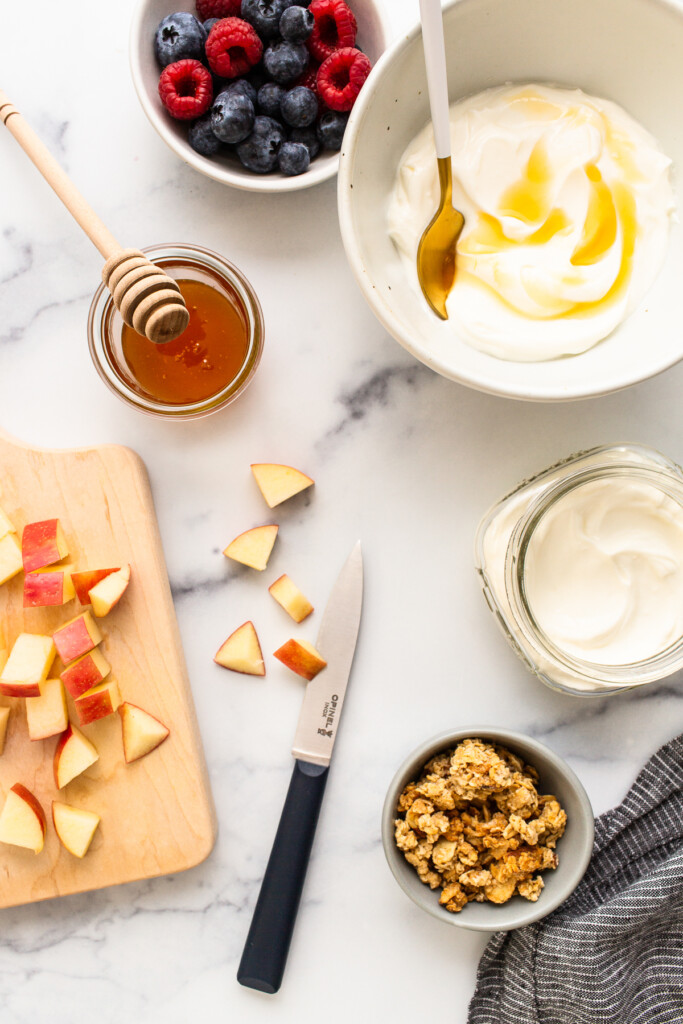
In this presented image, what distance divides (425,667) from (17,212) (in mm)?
958

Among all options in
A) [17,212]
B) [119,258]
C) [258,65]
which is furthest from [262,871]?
[258,65]

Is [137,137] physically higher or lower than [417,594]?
higher

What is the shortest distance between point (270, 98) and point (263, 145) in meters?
0.07

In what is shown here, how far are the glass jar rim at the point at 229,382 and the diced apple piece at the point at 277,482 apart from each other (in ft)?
0.39

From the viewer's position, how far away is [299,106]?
1093 millimetres

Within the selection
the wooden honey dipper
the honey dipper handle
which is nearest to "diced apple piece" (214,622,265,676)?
the wooden honey dipper

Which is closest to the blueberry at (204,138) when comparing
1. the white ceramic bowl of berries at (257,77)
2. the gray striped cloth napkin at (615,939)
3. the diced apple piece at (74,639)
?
the white ceramic bowl of berries at (257,77)

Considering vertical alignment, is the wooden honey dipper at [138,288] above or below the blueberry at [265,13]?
below

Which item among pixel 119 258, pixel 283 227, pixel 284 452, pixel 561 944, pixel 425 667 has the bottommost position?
pixel 561 944

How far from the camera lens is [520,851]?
115 cm

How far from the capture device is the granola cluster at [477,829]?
3.70ft

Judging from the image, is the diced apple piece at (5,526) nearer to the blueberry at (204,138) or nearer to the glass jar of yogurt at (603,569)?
the blueberry at (204,138)

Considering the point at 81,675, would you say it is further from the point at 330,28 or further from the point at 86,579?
the point at 330,28

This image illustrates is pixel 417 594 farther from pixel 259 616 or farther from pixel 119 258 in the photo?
pixel 119 258
